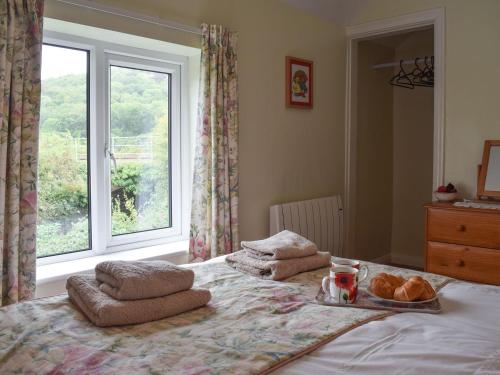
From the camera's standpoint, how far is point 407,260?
4.71 meters

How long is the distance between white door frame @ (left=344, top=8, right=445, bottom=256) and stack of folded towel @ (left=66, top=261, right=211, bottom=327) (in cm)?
262

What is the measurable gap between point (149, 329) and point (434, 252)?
2.38 meters

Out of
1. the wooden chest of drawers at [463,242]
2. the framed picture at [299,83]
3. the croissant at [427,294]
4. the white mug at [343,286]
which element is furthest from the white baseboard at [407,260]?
the white mug at [343,286]

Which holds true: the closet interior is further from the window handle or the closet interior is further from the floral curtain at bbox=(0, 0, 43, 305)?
the floral curtain at bbox=(0, 0, 43, 305)

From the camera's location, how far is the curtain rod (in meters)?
2.23

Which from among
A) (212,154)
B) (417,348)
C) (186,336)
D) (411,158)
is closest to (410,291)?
(417,348)

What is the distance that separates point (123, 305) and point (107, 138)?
5.09ft

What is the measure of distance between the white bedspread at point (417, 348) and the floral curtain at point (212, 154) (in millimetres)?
1584

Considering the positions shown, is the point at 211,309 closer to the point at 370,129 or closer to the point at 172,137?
the point at 172,137

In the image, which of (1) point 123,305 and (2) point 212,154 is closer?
(1) point 123,305

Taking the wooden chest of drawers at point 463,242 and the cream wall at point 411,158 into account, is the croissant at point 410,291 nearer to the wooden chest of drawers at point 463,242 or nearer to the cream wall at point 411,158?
the wooden chest of drawers at point 463,242

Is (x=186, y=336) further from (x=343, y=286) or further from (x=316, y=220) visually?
(x=316, y=220)

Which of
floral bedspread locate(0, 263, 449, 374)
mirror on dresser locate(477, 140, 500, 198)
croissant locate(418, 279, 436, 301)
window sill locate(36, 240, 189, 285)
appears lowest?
window sill locate(36, 240, 189, 285)

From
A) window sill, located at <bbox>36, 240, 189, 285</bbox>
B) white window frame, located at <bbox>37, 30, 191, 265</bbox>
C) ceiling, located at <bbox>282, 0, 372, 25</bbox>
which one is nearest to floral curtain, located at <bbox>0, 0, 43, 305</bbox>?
window sill, located at <bbox>36, 240, 189, 285</bbox>
